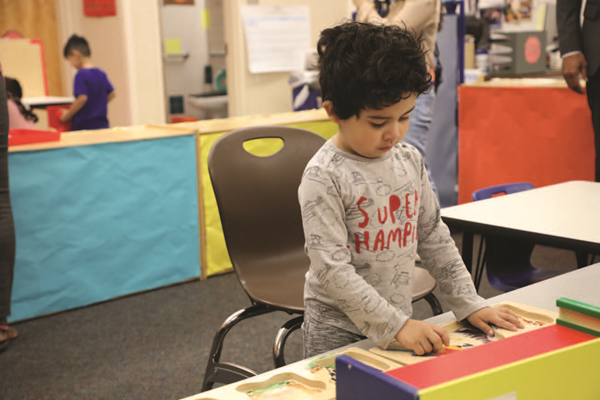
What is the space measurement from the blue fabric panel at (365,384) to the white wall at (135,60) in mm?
4956

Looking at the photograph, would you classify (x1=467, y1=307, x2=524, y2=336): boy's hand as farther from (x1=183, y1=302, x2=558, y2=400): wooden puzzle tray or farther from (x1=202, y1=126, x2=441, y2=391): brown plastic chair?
(x1=202, y1=126, x2=441, y2=391): brown plastic chair

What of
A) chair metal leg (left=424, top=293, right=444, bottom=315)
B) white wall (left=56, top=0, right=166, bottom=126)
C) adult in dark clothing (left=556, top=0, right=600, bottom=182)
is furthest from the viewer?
white wall (left=56, top=0, right=166, bottom=126)

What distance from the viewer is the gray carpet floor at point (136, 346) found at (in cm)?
200

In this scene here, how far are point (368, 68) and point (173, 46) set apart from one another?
21.0ft

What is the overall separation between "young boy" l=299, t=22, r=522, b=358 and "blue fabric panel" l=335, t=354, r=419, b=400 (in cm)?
24

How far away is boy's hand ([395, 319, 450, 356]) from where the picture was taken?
78 centimetres

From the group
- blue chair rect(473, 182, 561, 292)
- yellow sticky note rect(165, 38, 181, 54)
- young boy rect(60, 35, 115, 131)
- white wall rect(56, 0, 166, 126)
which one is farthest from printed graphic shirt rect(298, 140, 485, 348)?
yellow sticky note rect(165, 38, 181, 54)

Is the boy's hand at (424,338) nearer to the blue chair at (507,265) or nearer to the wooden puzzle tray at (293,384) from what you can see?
the wooden puzzle tray at (293,384)

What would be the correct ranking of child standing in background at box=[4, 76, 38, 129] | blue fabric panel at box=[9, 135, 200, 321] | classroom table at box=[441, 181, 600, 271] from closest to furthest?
classroom table at box=[441, 181, 600, 271] < blue fabric panel at box=[9, 135, 200, 321] < child standing in background at box=[4, 76, 38, 129]

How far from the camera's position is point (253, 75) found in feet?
17.9

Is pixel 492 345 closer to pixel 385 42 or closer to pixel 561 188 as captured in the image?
pixel 385 42

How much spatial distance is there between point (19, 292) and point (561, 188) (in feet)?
6.34

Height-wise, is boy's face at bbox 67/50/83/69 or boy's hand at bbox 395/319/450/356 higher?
boy's face at bbox 67/50/83/69

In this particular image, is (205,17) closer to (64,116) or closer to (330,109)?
(64,116)
